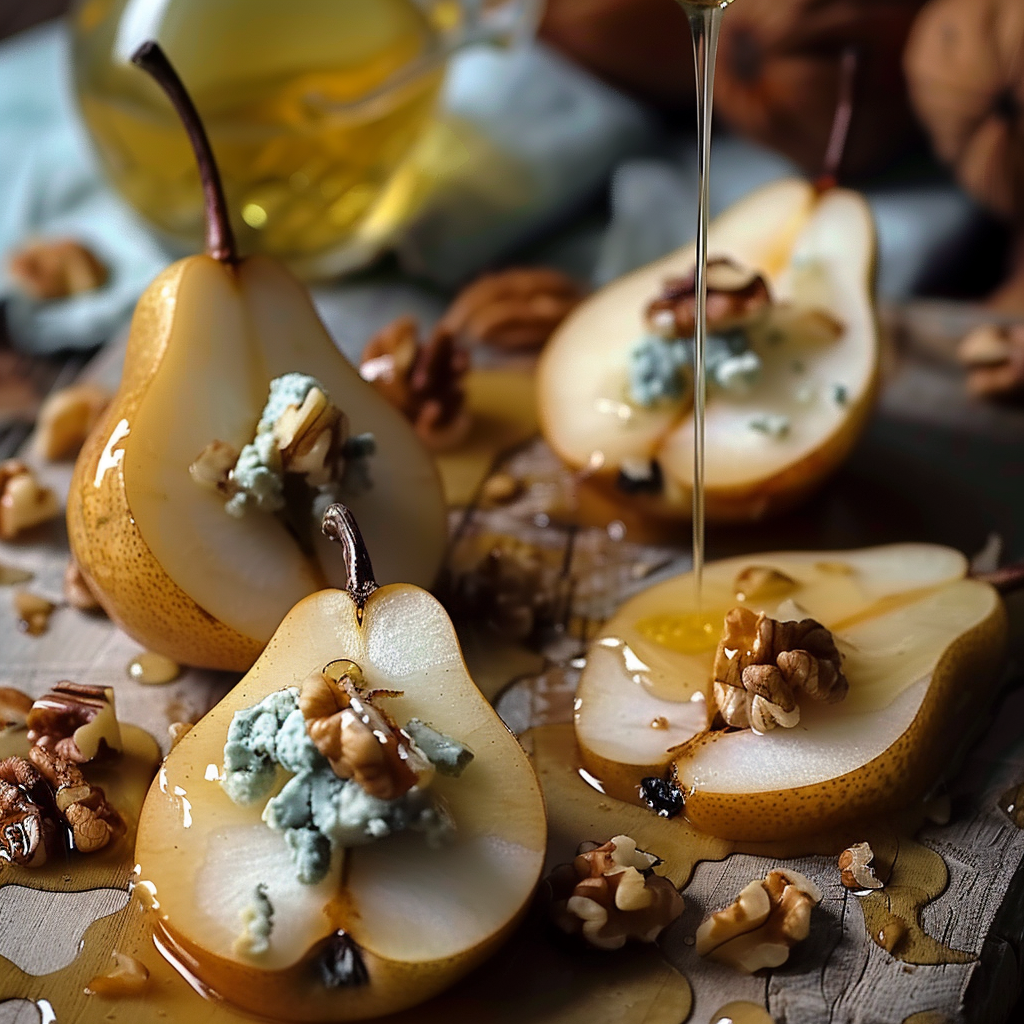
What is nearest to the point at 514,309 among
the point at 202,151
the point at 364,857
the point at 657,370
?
the point at 657,370

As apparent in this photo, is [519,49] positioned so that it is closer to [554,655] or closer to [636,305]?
[636,305]

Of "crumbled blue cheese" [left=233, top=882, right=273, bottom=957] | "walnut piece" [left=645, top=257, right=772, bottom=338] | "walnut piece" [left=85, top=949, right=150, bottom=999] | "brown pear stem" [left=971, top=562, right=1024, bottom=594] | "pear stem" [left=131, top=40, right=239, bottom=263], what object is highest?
"pear stem" [left=131, top=40, right=239, bottom=263]

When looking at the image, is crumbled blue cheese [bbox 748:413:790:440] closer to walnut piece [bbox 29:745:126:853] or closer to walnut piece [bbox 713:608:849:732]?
walnut piece [bbox 713:608:849:732]

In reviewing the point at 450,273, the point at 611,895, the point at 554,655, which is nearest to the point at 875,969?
the point at 611,895

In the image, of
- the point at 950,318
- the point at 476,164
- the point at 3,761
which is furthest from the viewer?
the point at 476,164

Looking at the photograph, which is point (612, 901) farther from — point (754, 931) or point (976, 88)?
point (976, 88)

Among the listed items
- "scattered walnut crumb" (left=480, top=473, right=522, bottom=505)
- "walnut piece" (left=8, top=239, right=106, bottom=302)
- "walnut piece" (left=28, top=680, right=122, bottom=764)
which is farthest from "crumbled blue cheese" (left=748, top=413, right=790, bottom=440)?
"walnut piece" (left=8, top=239, right=106, bottom=302)
